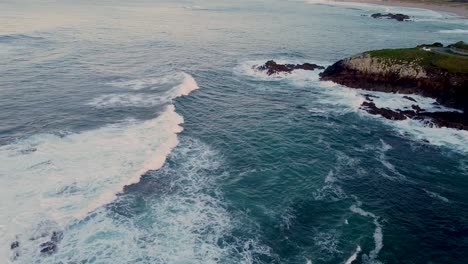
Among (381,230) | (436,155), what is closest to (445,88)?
(436,155)

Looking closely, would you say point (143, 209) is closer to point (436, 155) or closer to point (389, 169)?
point (389, 169)

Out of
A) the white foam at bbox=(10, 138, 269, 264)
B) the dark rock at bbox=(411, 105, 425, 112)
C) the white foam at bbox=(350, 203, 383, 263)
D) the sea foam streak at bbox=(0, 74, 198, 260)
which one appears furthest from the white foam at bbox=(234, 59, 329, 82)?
the white foam at bbox=(350, 203, 383, 263)

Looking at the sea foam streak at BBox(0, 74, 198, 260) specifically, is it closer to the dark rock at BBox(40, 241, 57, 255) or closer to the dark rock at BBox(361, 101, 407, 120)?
the dark rock at BBox(40, 241, 57, 255)

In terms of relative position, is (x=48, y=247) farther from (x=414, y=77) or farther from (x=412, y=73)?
(x=412, y=73)

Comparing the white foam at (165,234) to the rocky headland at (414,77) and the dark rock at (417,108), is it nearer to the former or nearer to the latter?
the rocky headland at (414,77)

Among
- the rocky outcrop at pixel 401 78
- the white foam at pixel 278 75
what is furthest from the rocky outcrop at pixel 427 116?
the white foam at pixel 278 75
